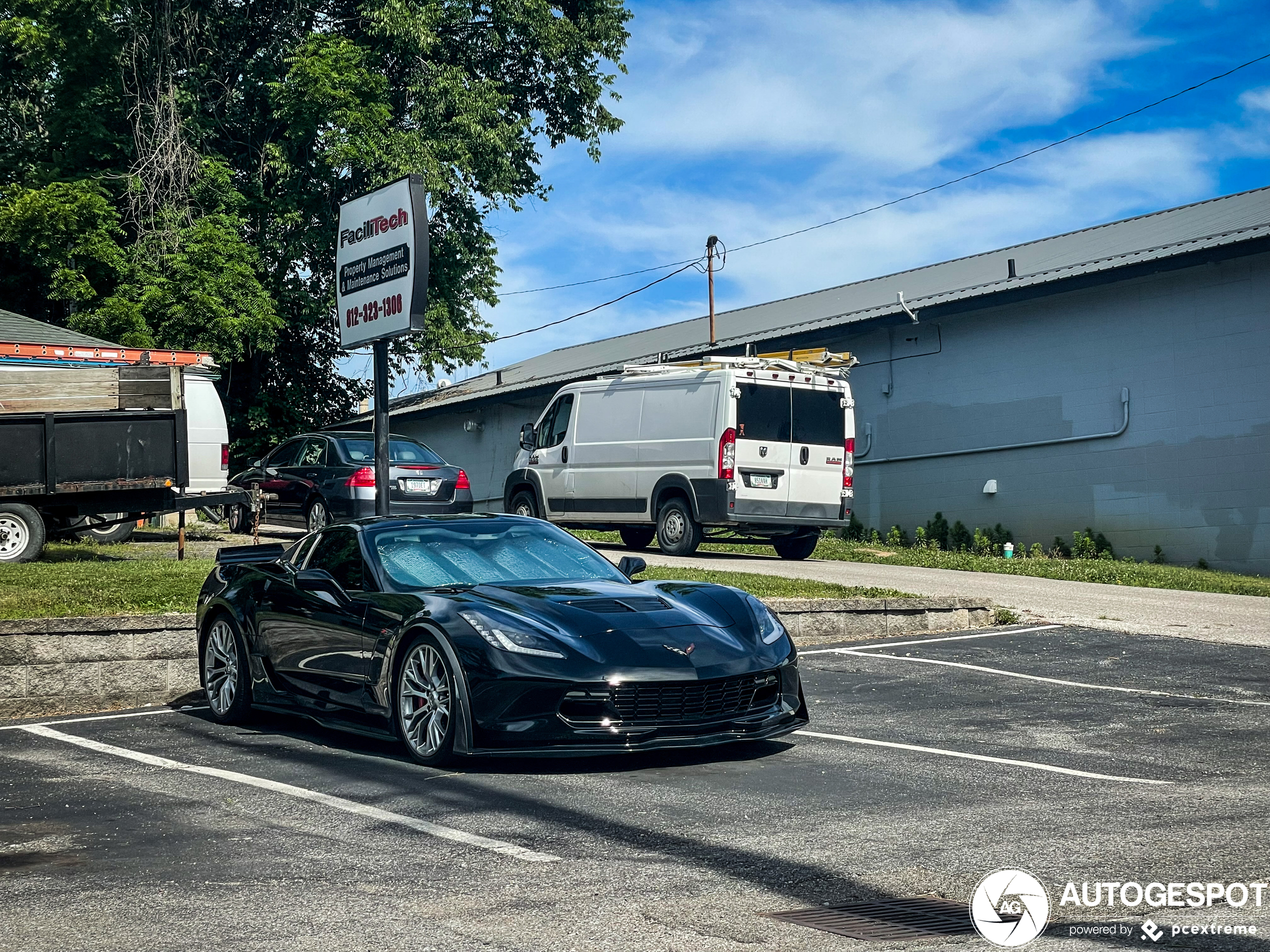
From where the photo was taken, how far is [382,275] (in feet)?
40.8

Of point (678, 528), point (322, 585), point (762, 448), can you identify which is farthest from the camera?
point (678, 528)

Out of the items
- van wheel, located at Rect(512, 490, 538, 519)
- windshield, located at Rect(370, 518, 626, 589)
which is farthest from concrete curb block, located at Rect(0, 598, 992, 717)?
van wheel, located at Rect(512, 490, 538, 519)

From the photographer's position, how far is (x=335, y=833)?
5.10m

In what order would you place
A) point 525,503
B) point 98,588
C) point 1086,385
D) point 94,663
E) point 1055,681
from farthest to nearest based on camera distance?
point 1086,385, point 525,503, point 98,588, point 1055,681, point 94,663

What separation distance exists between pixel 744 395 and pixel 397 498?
519cm

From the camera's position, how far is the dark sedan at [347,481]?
63.1ft

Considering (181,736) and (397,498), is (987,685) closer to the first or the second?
(181,736)

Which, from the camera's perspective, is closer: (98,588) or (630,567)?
→ (630,567)

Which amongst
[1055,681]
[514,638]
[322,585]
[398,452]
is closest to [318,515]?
[398,452]

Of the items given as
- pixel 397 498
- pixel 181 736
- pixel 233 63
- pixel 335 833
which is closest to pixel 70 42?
pixel 233 63

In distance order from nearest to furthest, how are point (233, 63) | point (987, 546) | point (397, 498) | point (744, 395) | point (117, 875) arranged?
point (117, 875), point (744, 395), point (397, 498), point (987, 546), point (233, 63)

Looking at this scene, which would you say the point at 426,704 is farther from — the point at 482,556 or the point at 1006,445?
the point at 1006,445

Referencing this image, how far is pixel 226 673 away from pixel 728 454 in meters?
9.71

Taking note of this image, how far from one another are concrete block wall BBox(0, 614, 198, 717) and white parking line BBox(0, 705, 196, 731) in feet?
1.17
